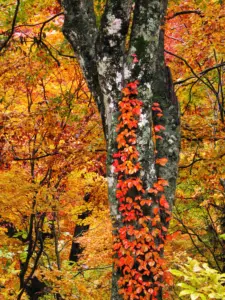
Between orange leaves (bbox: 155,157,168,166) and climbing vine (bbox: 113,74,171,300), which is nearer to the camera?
climbing vine (bbox: 113,74,171,300)

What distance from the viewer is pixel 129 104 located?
4.73 metres

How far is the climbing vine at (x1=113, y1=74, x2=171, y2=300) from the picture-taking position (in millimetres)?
4652

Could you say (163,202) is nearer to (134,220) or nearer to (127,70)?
(134,220)

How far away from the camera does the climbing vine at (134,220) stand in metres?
4.65

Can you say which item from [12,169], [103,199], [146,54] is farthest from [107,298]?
[146,54]

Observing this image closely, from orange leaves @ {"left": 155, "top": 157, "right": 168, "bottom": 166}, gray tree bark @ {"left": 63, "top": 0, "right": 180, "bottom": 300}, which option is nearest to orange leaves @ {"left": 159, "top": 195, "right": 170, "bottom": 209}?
gray tree bark @ {"left": 63, "top": 0, "right": 180, "bottom": 300}

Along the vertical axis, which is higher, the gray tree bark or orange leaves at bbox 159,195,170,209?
the gray tree bark

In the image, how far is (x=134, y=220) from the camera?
4.72 m

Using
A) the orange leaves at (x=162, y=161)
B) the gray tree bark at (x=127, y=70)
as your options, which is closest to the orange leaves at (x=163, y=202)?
the gray tree bark at (x=127, y=70)

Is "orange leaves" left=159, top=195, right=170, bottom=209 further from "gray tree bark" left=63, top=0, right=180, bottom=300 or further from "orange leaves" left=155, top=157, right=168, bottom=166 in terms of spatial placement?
"orange leaves" left=155, top=157, right=168, bottom=166

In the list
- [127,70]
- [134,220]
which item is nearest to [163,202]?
[134,220]

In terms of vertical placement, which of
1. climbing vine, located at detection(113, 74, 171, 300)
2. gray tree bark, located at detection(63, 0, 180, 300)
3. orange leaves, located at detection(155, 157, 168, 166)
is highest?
gray tree bark, located at detection(63, 0, 180, 300)

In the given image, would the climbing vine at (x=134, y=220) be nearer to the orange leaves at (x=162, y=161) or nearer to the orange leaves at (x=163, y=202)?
the orange leaves at (x=163, y=202)

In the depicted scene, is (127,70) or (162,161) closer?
(127,70)
